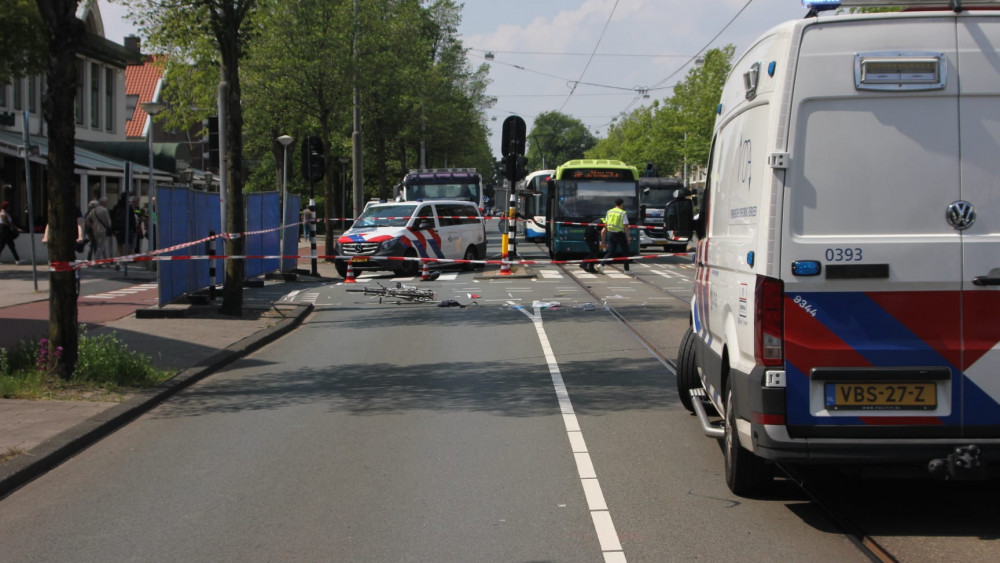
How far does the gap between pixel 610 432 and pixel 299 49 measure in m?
24.9

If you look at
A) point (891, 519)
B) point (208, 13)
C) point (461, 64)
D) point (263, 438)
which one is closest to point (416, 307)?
point (208, 13)

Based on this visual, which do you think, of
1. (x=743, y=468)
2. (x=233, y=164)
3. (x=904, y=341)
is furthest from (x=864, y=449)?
(x=233, y=164)

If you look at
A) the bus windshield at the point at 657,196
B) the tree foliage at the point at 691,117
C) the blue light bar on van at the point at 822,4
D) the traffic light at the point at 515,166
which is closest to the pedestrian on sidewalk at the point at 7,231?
the traffic light at the point at 515,166

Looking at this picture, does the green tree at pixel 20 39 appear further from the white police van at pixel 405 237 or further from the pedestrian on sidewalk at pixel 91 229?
the white police van at pixel 405 237

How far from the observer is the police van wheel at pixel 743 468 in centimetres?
→ 621

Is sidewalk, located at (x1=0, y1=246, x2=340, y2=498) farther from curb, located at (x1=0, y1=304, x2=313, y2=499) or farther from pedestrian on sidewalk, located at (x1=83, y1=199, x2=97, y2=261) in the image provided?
pedestrian on sidewalk, located at (x1=83, y1=199, x2=97, y2=261)

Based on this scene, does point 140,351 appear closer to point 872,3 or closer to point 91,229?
point 872,3

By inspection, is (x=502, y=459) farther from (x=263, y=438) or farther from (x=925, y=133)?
(x=925, y=133)

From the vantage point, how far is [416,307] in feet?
61.9

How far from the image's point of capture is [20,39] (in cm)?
1939

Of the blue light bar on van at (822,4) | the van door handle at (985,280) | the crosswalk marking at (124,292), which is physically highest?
the blue light bar on van at (822,4)

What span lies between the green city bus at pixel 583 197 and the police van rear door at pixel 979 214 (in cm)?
2648

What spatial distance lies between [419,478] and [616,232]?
1966 cm

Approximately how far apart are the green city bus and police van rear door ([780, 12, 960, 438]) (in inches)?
1041
